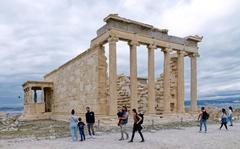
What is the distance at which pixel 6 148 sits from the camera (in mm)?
13992

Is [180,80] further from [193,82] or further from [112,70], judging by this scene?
[112,70]

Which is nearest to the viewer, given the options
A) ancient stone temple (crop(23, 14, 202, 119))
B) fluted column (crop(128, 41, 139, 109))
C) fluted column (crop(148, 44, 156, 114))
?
ancient stone temple (crop(23, 14, 202, 119))

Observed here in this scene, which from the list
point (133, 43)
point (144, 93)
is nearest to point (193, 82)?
point (144, 93)

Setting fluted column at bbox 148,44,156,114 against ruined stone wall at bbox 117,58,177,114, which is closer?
fluted column at bbox 148,44,156,114

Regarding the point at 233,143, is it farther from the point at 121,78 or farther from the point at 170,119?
the point at 121,78

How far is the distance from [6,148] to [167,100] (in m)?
18.6

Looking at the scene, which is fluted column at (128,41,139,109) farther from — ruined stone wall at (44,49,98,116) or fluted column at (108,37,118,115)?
ruined stone wall at (44,49,98,116)

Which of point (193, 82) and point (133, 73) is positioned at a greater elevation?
point (133, 73)

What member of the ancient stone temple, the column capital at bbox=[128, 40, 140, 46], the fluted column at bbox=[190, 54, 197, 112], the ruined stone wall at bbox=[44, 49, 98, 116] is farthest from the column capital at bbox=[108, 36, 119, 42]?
the fluted column at bbox=[190, 54, 197, 112]

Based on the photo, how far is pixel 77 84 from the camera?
3147 cm

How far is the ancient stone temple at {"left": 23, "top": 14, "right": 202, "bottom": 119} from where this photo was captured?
25.9 metres

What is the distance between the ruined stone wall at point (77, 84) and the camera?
27703 millimetres

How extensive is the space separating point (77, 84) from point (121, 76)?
584cm

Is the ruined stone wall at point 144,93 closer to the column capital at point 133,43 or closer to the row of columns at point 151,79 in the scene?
the row of columns at point 151,79
